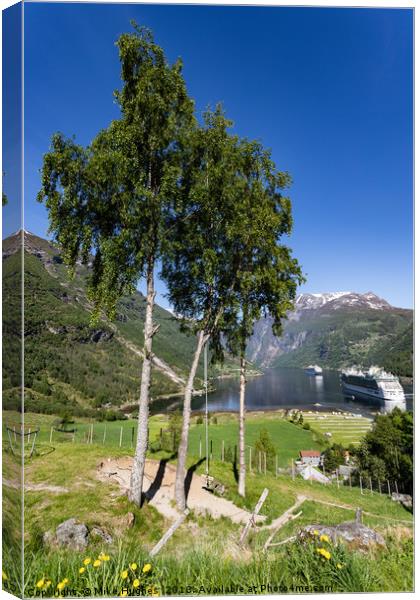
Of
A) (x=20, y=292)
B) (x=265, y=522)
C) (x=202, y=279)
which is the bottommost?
(x=265, y=522)

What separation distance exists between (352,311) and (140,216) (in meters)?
145

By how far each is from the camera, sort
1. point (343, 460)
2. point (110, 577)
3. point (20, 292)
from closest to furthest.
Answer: point (110, 577)
point (20, 292)
point (343, 460)

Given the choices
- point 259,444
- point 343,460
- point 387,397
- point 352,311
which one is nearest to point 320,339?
point 352,311

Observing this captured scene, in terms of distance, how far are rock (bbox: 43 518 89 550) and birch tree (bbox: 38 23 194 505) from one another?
127 cm

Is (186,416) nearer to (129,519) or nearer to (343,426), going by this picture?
(129,519)

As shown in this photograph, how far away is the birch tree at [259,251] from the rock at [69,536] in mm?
3507

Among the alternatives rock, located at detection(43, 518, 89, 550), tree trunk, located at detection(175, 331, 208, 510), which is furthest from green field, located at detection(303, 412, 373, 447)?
rock, located at detection(43, 518, 89, 550)

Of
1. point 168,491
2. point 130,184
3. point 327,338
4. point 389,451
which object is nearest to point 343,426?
point 389,451

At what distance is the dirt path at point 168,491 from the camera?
5.21m

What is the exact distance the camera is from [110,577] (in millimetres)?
2621

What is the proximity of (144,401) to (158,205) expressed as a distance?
316 centimetres

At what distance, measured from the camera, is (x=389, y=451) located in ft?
57.1

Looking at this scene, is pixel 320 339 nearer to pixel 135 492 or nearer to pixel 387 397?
pixel 387 397

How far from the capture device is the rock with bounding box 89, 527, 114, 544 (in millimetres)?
3889
